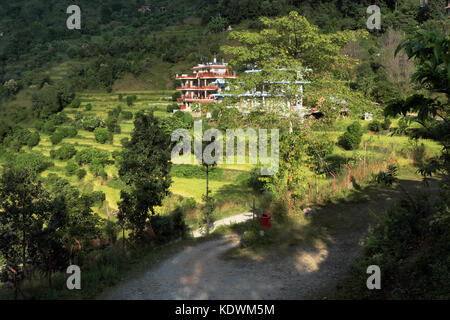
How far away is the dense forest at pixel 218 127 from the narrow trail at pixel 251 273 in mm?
612

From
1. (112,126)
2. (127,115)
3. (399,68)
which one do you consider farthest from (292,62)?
(127,115)

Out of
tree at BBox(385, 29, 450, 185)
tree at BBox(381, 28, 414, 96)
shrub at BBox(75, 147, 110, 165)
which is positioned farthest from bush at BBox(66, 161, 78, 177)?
tree at BBox(385, 29, 450, 185)

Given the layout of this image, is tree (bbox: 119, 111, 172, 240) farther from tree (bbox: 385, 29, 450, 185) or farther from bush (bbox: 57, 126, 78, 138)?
bush (bbox: 57, 126, 78, 138)

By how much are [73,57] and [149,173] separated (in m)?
70.0

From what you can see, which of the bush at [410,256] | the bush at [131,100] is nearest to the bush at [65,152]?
the bush at [131,100]

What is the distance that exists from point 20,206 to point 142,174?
3.07m

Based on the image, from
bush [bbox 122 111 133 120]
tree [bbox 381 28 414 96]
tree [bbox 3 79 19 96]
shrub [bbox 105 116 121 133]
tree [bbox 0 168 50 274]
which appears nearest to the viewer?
tree [bbox 0 168 50 274]

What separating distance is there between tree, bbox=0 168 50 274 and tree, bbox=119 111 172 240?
210 cm

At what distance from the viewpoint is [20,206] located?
9062 millimetres

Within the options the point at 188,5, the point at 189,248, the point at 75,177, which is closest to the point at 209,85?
the point at 75,177

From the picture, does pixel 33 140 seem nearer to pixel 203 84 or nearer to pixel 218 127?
pixel 203 84

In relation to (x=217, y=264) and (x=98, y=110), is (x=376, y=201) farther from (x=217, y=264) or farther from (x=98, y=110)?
(x=98, y=110)

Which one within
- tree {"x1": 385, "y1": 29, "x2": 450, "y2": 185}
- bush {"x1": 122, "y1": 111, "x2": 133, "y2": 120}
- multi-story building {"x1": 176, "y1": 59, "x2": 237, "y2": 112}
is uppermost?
multi-story building {"x1": 176, "y1": 59, "x2": 237, "y2": 112}

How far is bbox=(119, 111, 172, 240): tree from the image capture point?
10516 millimetres
